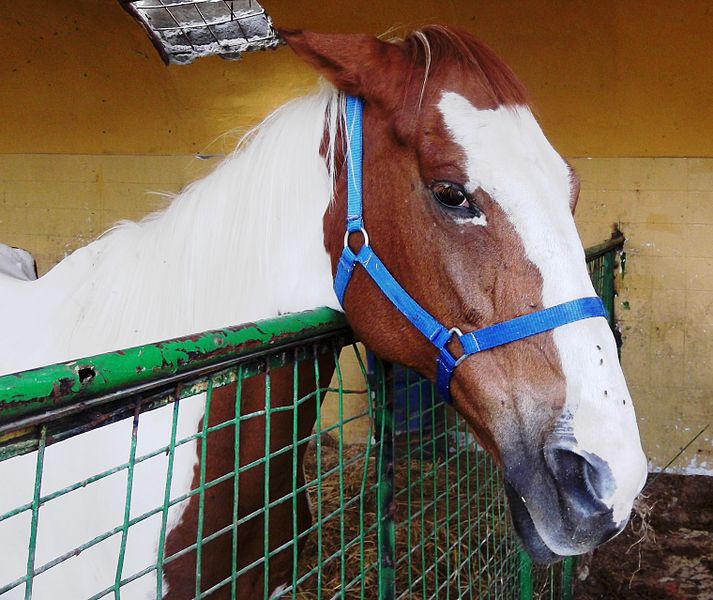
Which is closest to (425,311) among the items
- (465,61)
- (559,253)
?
(559,253)

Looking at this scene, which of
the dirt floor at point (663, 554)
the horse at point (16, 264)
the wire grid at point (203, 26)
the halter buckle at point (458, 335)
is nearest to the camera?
the halter buckle at point (458, 335)

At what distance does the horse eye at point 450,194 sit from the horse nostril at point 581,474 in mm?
447

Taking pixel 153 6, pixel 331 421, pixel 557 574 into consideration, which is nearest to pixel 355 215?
pixel 557 574

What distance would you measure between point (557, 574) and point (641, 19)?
2.96 metres

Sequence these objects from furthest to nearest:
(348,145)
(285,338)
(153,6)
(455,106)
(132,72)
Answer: (132,72) → (153,6) → (348,145) → (455,106) → (285,338)

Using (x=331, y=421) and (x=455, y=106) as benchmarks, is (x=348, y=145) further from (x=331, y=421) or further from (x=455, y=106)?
(x=331, y=421)

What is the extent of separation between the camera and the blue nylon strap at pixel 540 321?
1.00 m

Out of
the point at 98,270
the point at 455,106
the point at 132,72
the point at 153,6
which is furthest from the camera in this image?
the point at 132,72

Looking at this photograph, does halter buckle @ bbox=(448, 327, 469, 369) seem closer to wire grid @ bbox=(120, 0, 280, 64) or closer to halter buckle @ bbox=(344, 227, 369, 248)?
halter buckle @ bbox=(344, 227, 369, 248)

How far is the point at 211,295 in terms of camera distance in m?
1.28

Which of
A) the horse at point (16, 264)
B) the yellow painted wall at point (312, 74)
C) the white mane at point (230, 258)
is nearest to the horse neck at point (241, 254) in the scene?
the white mane at point (230, 258)

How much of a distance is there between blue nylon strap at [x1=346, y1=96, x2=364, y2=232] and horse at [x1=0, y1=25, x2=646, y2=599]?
2cm

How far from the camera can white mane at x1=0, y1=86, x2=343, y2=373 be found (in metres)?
1.27

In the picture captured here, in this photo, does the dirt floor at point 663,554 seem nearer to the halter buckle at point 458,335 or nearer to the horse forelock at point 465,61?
the halter buckle at point 458,335
